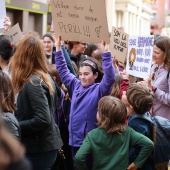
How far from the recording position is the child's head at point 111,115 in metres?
3.23

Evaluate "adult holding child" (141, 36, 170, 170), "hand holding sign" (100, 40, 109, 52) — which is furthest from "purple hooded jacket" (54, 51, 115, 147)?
"adult holding child" (141, 36, 170, 170)

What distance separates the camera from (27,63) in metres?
3.24

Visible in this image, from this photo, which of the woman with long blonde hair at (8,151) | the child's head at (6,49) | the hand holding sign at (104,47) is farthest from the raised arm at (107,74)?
the woman with long blonde hair at (8,151)

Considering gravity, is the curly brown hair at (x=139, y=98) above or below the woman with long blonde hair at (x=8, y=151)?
below

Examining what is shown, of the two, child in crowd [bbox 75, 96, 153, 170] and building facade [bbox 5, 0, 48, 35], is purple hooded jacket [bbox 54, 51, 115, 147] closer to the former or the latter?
child in crowd [bbox 75, 96, 153, 170]

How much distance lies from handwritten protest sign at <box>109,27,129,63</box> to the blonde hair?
6.33ft

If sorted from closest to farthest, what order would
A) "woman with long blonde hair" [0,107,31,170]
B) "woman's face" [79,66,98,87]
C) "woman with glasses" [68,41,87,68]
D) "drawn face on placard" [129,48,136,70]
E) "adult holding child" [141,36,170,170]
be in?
"woman with long blonde hair" [0,107,31,170] < "woman's face" [79,66,98,87] < "adult holding child" [141,36,170,170] < "drawn face on placard" [129,48,136,70] < "woman with glasses" [68,41,87,68]

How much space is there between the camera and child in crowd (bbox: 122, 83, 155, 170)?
3518 millimetres

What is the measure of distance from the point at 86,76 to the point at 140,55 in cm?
112

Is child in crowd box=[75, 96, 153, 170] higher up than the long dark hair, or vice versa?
the long dark hair

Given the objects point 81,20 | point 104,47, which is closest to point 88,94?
point 104,47

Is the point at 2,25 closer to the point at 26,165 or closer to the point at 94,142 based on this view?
the point at 94,142

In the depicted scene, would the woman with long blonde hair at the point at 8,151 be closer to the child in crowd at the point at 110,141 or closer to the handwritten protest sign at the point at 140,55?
the child in crowd at the point at 110,141

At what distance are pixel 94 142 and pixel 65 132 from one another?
5.16 ft
